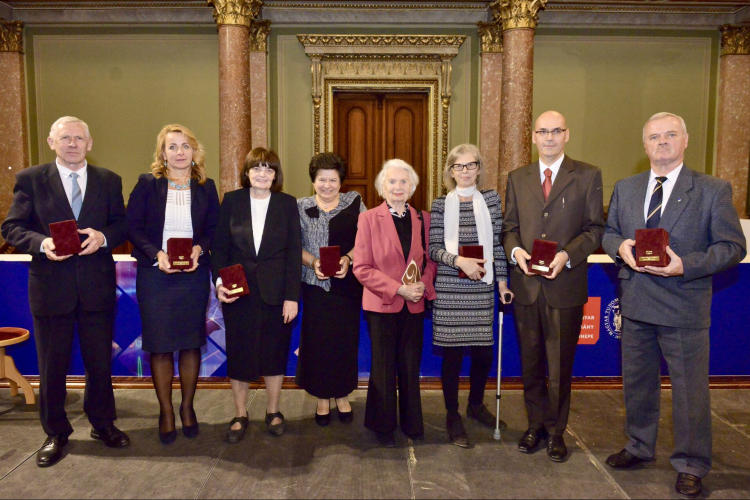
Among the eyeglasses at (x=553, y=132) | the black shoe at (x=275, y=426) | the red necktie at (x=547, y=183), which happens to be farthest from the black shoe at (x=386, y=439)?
the eyeglasses at (x=553, y=132)

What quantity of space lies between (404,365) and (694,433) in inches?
56.6

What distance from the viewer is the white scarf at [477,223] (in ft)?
9.81

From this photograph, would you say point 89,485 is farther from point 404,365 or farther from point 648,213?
point 648,213

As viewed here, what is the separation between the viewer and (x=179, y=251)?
109 inches

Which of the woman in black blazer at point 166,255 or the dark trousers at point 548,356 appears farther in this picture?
the woman in black blazer at point 166,255

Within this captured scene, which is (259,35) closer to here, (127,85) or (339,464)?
(127,85)

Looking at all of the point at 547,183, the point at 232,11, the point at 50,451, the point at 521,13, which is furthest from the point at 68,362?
the point at 521,13

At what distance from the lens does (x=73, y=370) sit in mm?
3986

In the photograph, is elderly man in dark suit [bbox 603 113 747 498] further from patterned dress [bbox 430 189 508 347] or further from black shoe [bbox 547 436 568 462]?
patterned dress [bbox 430 189 508 347]

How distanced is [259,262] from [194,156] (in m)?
0.71

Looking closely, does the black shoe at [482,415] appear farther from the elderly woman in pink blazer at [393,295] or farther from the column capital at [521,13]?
the column capital at [521,13]

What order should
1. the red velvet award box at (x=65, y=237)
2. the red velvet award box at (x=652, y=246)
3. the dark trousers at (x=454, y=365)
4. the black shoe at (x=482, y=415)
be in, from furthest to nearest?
the black shoe at (x=482, y=415)
the dark trousers at (x=454, y=365)
the red velvet award box at (x=65, y=237)
the red velvet award box at (x=652, y=246)

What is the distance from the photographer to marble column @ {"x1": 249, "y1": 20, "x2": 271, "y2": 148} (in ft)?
27.0

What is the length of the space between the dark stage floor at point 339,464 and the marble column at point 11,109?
20.7 ft
